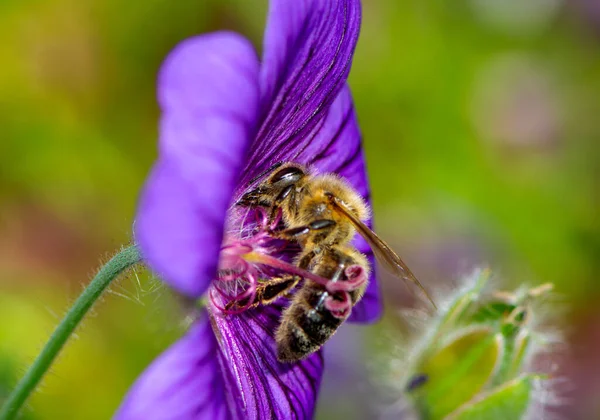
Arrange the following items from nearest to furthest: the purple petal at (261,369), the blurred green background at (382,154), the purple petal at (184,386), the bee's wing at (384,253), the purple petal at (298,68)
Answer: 1. the purple petal at (184,386)
2. the purple petal at (298,68)
3. the bee's wing at (384,253)
4. the purple petal at (261,369)
5. the blurred green background at (382,154)

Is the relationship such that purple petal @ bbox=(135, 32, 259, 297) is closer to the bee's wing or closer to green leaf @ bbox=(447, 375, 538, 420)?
the bee's wing

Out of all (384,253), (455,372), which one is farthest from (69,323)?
(455,372)

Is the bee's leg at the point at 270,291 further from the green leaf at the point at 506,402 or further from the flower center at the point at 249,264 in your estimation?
the green leaf at the point at 506,402

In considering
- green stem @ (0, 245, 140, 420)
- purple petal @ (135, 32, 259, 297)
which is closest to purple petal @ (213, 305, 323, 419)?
green stem @ (0, 245, 140, 420)

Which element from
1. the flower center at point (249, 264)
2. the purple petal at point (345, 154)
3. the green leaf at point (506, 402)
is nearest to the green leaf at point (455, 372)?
the green leaf at point (506, 402)

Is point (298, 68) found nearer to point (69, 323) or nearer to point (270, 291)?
point (270, 291)

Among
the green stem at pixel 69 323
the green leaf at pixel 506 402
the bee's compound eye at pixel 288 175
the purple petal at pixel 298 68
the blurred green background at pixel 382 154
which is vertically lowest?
the green leaf at pixel 506 402

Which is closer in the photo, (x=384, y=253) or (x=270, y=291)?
(x=384, y=253)
